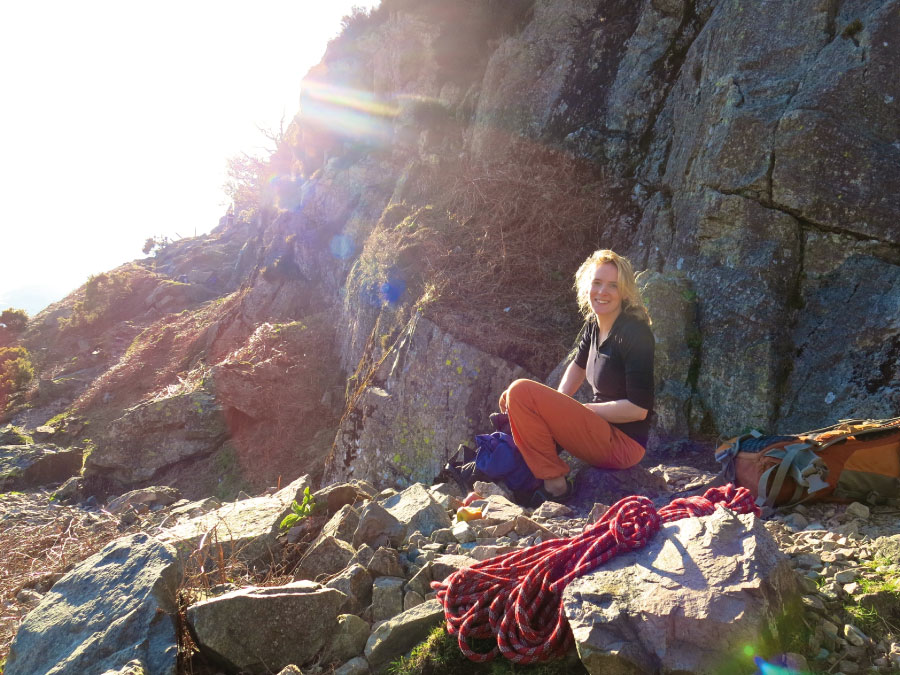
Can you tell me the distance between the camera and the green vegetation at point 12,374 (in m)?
20.6

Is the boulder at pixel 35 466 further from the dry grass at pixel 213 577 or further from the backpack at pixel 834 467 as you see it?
the backpack at pixel 834 467

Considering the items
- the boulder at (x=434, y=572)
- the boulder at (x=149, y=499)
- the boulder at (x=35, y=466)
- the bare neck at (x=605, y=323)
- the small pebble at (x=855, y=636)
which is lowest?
the boulder at (x=35, y=466)

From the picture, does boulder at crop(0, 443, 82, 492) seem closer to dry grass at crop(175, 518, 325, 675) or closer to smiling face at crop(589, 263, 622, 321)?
dry grass at crop(175, 518, 325, 675)

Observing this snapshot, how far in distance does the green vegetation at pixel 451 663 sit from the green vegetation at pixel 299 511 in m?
2.08

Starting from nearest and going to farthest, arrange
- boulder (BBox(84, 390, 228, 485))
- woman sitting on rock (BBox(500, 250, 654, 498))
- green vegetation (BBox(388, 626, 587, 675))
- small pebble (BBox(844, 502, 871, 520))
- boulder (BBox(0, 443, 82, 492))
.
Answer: green vegetation (BBox(388, 626, 587, 675)) < small pebble (BBox(844, 502, 871, 520)) < woman sitting on rock (BBox(500, 250, 654, 498)) < boulder (BBox(84, 390, 228, 485)) < boulder (BBox(0, 443, 82, 492))

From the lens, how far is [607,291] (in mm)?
4602

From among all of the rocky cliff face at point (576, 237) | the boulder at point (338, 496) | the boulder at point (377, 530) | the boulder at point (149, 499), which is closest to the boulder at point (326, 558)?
the boulder at point (377, 530)

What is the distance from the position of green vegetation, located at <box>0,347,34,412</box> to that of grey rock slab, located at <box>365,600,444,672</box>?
74.8ft

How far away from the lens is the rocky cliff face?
5797 mm

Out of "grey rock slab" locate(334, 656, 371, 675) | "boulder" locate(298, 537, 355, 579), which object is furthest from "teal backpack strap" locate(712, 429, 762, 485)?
"grey rock slab" locate(334, 656, 371, 675)

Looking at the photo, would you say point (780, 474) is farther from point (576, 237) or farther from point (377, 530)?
point (576, 237)

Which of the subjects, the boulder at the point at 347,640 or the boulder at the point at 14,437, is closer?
the boulder at the point at 347,640

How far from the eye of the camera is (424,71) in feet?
52.0

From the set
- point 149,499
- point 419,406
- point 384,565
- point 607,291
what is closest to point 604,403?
point 607,291
